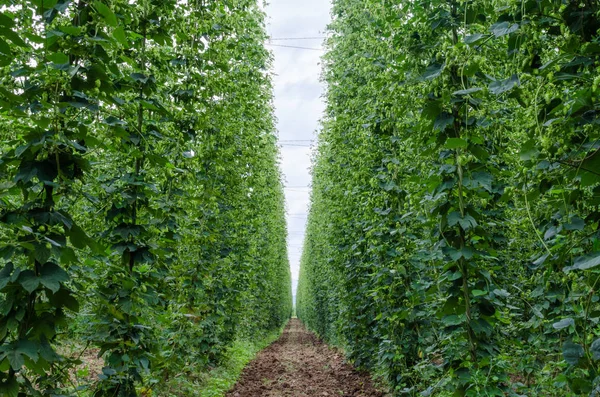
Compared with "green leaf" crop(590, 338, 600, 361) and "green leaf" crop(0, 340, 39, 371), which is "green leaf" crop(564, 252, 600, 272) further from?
"green leaf" crop(0, 340, 39, 371)

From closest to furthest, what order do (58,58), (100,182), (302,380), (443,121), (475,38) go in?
(58,58)
(475,38)
(443,121)
(100,182)
(302,380)

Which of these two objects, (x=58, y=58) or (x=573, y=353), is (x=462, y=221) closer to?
(x=573, y=353)

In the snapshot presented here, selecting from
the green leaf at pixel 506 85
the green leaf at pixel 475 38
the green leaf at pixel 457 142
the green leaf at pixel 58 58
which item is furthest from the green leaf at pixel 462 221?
the green leaf at pixel 58 58

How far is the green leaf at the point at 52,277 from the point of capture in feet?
6.29

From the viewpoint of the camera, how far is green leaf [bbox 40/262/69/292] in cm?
192

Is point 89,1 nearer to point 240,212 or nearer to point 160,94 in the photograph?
point 160,94

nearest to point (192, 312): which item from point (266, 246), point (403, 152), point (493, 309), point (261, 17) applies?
point (403, 152)

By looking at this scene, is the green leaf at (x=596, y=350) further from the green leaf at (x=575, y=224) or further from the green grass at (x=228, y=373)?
the green grass at (x=228, y=373)

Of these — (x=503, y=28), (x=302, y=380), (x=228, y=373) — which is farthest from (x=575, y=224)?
(x=302, y=380)

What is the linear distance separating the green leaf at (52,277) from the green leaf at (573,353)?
2.32 meters

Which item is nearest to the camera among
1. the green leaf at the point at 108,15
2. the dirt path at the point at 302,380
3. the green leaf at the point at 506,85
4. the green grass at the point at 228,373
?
the green leaf at the point at 108,15

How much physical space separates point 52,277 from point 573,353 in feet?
7.90

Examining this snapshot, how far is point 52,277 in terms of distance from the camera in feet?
6.42

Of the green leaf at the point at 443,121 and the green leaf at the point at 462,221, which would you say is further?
the green leaf at the point at 443,121
